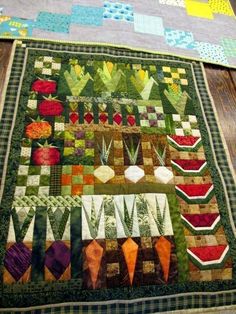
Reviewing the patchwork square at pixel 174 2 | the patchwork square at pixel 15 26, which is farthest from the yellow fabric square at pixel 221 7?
the patchwork square at pixel 15 26

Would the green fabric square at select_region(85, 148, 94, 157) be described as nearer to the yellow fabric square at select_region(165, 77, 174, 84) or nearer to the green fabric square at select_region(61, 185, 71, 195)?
the green fabric square at select_region(61, 185, 71, 195)

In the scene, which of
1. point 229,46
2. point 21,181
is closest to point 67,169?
point 21,181

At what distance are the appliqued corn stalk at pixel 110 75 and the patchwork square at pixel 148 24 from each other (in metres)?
0.34

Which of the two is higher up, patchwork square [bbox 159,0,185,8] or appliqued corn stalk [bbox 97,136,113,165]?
patchwork square [bbox 159,0,185,8]

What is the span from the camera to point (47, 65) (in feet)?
4.51

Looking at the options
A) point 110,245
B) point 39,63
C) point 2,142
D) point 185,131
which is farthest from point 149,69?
point 110,245

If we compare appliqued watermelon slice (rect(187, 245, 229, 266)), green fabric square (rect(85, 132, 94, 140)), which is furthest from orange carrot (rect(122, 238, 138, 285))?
green fabric square (rect(85, 132, 94, 140))

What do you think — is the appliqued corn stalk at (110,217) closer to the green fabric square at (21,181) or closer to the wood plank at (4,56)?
the green fabric square at (21,181)

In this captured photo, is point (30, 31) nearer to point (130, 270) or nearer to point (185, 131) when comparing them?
point (185, 131)

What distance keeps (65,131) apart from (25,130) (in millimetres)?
142

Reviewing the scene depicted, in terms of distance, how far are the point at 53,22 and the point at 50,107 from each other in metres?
0.57

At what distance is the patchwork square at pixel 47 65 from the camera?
4.43 ft

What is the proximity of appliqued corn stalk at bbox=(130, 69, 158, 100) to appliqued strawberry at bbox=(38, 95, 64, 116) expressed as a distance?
34 cm

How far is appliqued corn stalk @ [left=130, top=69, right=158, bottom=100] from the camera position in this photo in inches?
52.9
